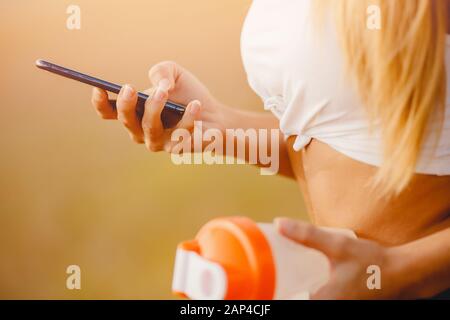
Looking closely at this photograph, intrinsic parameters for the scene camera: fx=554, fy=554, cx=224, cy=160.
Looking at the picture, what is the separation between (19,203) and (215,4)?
1.42 ft

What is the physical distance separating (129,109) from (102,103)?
0.06 meters

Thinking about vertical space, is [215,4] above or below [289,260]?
above

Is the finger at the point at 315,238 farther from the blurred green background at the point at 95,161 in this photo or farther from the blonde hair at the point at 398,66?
the blurred green background at the point at 95,161

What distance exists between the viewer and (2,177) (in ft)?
2.85

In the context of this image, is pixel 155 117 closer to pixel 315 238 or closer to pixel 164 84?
pixel 164 84

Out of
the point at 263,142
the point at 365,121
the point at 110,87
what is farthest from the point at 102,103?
the point at 365,121

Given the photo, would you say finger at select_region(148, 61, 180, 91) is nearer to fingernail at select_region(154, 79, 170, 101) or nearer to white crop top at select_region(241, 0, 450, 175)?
fingernail at select_region(154, 79, 170, 101)

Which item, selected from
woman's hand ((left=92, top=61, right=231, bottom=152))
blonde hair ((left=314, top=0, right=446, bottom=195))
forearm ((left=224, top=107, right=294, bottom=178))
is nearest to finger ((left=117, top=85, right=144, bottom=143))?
woman's hand ((left=92, top=61, right=231, bottom=152))

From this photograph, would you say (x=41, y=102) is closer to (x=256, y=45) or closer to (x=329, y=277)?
(x=256, y=45)

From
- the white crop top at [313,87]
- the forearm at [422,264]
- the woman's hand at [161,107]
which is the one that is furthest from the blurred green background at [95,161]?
the forearm at [422,264]

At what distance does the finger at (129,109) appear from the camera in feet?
1.92

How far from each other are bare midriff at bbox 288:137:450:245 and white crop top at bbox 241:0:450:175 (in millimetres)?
12
